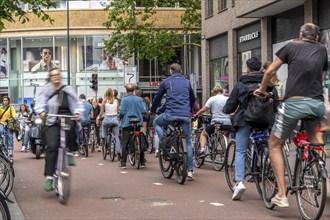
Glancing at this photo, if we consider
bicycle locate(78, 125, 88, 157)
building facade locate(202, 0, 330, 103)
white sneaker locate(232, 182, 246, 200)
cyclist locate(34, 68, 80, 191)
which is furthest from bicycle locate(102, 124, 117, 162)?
building facade locate(202, 0, 330, 103)

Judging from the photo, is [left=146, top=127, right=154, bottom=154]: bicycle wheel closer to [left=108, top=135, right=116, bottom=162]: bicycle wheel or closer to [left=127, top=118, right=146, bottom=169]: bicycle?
[left=108, top=135, right=116, bottom=162]: bicycle wheel

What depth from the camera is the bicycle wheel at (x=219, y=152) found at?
12148mm

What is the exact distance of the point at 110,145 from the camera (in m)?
15.3

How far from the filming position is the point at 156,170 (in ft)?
40.5

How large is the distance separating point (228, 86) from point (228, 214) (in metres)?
20.3

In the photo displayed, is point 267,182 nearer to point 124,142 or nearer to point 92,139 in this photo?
point 124,142

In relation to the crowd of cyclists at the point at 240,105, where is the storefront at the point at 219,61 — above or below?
above

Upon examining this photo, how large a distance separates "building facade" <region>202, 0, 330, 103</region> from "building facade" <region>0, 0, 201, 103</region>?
1624 centimetres

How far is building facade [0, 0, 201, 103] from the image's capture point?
4603 cm

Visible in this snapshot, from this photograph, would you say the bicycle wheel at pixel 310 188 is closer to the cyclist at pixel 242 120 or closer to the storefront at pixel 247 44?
the cyclist at pixel 242 120

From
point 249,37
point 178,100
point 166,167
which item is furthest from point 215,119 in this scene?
point 249,37

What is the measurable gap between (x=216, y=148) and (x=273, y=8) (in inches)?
375

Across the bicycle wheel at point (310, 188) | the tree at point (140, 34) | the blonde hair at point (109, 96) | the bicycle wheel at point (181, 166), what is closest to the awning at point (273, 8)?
the blonde hair at point (109, 96)

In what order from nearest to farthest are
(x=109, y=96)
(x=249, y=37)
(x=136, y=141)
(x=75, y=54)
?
(x=136, y=141)
(x=109, y=96)
(x=249, y=37)
(x=75, y=54)
